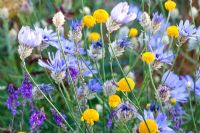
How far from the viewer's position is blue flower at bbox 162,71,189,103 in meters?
1.66

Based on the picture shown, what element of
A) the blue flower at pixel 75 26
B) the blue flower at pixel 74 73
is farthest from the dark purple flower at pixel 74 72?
the blue flower at pixel 75 26

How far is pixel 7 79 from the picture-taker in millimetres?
2545

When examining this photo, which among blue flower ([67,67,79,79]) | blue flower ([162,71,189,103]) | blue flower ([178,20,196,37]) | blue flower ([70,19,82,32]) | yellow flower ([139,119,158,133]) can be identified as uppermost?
blue flower ([70,19,82,32])

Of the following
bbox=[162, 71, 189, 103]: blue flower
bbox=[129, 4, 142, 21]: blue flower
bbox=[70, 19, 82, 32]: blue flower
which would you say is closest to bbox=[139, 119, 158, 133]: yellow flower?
bbox=[162, 71, 189, 103]: blue flower

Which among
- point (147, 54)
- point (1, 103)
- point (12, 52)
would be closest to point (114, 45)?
point (147, 54)

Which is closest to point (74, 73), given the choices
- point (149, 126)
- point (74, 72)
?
point (74, 72)

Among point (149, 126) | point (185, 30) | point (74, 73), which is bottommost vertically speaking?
point (149, 126)

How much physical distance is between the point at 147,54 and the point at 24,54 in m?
0.31

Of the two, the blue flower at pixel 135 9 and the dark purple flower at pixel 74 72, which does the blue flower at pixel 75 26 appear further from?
the blue flower at pixel 135 9

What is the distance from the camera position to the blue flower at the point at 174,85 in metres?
1.66

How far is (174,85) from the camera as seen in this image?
1.69m

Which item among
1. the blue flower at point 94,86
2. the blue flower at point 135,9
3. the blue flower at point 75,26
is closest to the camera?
the blue flower at point 75,26

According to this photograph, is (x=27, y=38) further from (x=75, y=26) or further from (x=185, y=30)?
(x=185, y=30)

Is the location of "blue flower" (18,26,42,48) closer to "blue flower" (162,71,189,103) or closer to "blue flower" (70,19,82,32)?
"blue flower" (70,19,82,32)
